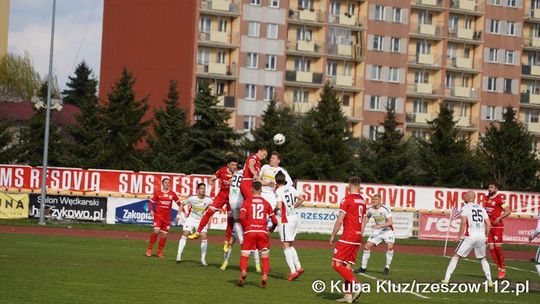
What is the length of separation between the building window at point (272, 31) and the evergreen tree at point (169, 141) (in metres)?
23.3

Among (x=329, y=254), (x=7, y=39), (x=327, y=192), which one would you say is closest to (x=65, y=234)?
(x=329, y=254)

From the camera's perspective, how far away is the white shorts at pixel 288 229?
24.2m

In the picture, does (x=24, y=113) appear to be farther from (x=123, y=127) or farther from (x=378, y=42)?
(x=378, y=42)

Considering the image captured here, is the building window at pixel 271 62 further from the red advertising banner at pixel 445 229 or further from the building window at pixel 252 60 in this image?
the red advertising banner at pixel 445 229

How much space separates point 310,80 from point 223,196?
72.4m

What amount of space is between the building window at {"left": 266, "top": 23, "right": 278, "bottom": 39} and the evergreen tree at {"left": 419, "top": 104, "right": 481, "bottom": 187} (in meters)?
22.2

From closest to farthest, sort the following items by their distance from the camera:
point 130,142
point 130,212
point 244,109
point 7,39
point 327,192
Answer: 1. point 130,212
2. point 327,192
3. point 130,142
4. point 244,109
5. point 7,39

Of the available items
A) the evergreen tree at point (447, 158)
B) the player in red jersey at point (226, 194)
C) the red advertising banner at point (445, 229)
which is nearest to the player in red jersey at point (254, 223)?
the player in red jersey at point (226, 194)

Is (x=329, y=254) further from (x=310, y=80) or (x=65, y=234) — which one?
(x=310, y=80)

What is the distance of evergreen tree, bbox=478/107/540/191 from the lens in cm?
7431

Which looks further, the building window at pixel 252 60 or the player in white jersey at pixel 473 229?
the building window at pixel 252 60

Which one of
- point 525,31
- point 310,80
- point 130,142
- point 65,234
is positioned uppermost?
point 525,31

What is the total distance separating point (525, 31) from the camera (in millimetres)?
108125

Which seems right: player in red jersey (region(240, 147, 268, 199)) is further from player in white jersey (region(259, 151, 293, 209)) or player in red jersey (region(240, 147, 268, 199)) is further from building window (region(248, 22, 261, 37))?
building window (region(248, 22, 261, 37))
